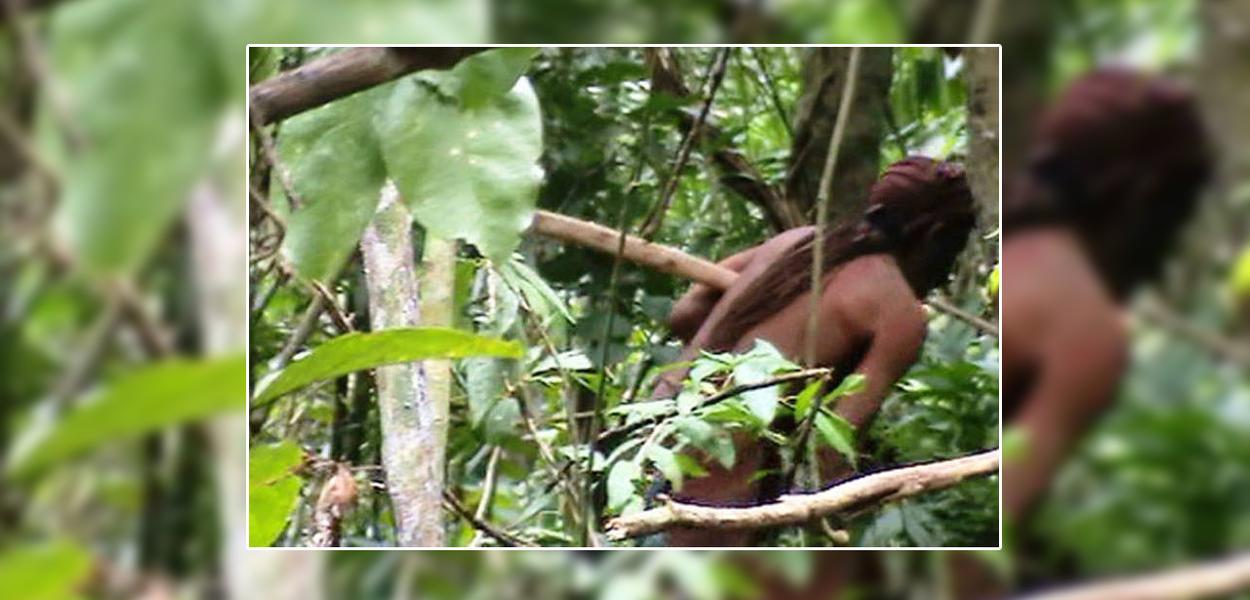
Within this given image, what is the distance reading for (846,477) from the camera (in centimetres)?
77

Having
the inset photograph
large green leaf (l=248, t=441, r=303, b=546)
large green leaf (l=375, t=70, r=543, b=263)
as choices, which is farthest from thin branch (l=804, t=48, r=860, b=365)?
large green leaf (l=248, t=441, r=303, b=546)

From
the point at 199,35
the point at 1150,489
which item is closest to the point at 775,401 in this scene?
the point at 1150,489

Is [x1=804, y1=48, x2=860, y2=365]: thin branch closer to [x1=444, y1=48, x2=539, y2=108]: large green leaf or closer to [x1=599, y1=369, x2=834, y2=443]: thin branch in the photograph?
[x1=599, y1=369, x2=834, y2=443]: thin branch

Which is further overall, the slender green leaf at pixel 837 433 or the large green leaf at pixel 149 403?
the slender green leaf at pixel 837 433

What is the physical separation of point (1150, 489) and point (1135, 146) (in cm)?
14

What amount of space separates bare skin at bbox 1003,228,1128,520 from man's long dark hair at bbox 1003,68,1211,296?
2cm

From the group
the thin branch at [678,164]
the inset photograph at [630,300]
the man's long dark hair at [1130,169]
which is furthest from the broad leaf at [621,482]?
the man's long dark hair at [1130,169]

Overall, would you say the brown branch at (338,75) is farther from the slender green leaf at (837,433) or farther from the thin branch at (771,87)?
the slender green leaf at (837,433)

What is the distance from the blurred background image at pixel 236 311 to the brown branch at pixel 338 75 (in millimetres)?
21

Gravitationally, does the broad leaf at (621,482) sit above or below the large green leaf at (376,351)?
below

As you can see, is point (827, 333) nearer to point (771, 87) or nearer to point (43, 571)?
point (771, 87)

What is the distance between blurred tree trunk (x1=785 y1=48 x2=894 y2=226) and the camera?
0.74 metres

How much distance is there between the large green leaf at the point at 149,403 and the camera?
0.60 m

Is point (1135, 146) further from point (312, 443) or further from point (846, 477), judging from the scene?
point (312, 443)
